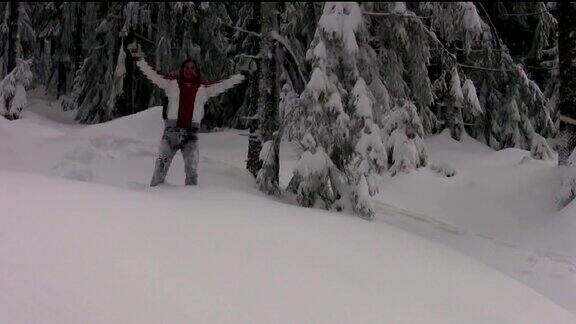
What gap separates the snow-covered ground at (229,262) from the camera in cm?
303

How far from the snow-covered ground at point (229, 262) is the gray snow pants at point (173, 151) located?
13.7 inches

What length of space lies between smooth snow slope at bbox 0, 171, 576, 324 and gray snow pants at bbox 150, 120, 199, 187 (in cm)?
114

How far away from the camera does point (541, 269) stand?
22.4 feet

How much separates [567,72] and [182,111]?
6.15 metres

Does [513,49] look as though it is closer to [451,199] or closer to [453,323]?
[451,199]

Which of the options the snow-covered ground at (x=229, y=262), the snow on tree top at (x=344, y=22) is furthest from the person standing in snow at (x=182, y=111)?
the snow on tree top at (x=344, y=22)

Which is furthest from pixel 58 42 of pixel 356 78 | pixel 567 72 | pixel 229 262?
pixel 229 262

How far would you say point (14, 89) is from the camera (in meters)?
15.1

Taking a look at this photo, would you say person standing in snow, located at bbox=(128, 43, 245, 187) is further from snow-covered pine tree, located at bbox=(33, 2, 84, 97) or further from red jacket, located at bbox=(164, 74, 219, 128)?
snow-covered pine tree, located at bbox=(33, 2, 84, 97)

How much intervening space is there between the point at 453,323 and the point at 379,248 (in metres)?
1.18

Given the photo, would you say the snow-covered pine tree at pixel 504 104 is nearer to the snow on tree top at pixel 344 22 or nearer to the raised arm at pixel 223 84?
the snow on tree top at pixel 344 22

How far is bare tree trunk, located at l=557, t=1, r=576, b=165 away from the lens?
27.9ft

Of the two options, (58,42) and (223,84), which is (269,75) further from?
(58,42)

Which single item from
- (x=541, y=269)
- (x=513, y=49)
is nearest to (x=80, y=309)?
Answer: (x=541, y=269)
